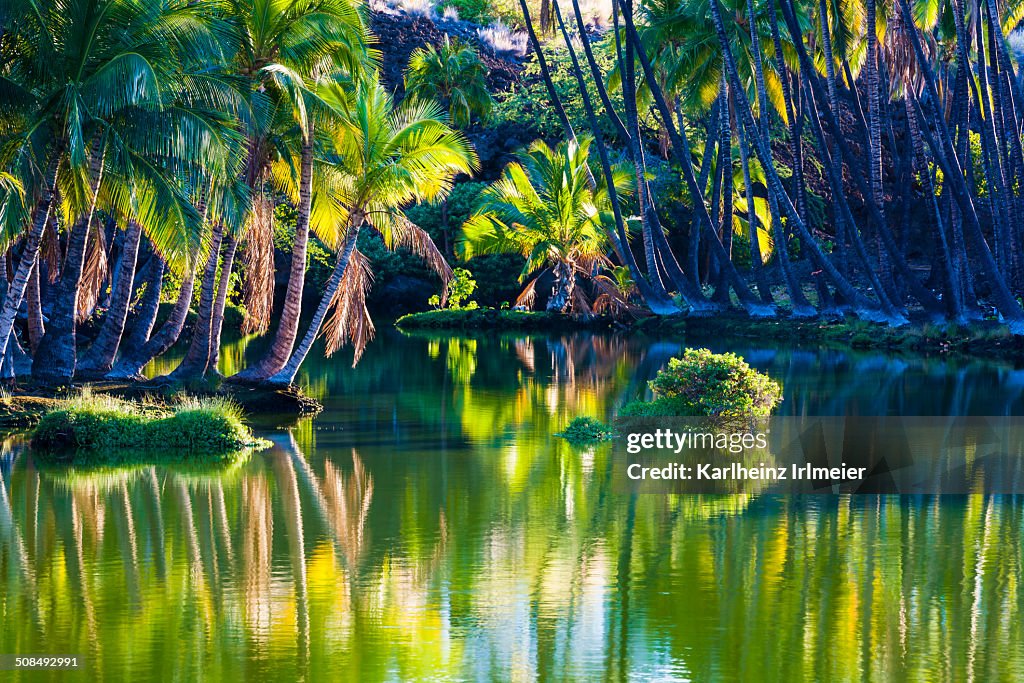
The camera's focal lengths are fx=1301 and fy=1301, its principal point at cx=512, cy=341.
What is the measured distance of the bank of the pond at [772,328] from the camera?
107 ft

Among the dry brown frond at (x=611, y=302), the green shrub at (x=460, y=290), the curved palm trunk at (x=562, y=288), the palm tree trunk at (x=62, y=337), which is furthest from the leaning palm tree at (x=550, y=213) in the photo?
the palm tree trunk at (x=62, y=337)

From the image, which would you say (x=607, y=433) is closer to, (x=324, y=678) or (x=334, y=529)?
(x=334, y=529)

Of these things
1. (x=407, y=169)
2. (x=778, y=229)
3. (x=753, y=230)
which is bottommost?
(x=407, y=169)

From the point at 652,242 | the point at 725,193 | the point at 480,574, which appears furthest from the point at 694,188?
the point at 480,574

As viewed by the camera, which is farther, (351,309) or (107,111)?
(351,309)

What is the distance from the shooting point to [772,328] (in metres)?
39.4

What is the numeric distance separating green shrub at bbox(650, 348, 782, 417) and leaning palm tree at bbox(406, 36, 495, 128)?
3853cm

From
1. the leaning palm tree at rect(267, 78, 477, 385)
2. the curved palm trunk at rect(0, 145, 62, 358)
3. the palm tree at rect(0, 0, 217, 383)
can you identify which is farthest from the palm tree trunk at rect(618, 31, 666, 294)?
the curved palm trunk at rect(0, 145, 62, 358)

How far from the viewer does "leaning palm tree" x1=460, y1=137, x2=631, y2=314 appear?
45688 millimetres

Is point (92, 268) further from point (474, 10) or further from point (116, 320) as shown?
point (474, 10)

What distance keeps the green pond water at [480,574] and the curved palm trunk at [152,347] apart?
5.14 metres

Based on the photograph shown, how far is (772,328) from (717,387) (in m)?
22.0

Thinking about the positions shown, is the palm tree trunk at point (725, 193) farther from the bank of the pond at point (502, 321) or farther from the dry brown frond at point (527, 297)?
the dry brown frond at point (527, 297)

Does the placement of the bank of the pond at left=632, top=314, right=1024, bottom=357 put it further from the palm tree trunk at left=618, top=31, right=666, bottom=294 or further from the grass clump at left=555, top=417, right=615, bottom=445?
the grass clump at left=555, top=417, right=615, bottom=445
